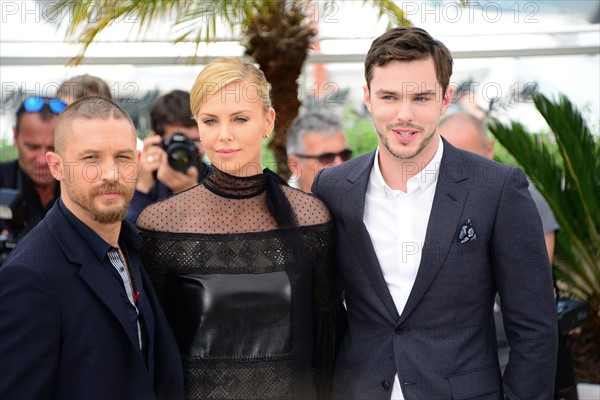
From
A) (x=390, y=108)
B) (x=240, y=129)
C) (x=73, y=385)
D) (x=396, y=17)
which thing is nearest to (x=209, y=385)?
(x=73, y=385)

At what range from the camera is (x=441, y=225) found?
263 centimetres

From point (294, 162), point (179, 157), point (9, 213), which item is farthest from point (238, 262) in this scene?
point (294, 162)

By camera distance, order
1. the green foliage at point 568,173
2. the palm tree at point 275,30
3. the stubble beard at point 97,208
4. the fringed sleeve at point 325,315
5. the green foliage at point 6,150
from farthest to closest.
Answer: the green foliage at point 6,150 → the green foliage at point 568,173 → the palm tree at point 275,30 → the fringed sleeve at point 325,315 → the stubble beard at point 97,208

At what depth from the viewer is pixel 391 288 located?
2.67 meters

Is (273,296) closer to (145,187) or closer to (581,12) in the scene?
(145,187)

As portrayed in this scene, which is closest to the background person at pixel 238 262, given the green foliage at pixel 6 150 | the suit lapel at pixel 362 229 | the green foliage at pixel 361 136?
the suit lapel at pixel 362 229

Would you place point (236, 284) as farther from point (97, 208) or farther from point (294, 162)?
point (294, 162)

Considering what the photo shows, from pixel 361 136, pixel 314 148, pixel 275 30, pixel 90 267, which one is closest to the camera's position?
pixel 90 267

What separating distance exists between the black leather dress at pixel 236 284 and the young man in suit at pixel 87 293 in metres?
0.20

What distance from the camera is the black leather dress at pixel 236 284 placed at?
8.53 ft

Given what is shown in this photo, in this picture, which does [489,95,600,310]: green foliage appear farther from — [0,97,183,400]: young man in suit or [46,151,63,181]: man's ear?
[46,151,63,181]: man's ear

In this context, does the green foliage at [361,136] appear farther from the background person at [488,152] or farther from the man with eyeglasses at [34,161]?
the man with eyeglasses at [34,161]

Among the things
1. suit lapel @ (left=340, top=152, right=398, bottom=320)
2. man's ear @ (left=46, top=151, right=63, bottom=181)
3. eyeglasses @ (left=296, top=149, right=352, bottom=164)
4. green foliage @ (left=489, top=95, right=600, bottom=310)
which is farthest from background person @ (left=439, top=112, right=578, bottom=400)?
man's ear @ (left=46, top=151, right=63, bottom=181)

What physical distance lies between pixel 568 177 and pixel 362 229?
4031 millimetres
